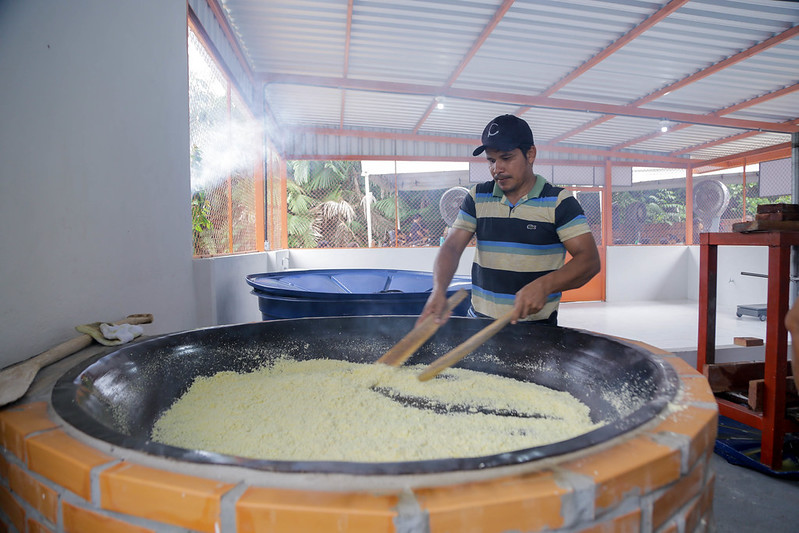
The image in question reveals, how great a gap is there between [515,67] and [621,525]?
234 inches

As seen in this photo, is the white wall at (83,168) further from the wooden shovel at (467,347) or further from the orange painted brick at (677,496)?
the orange painted brick at (677,496)

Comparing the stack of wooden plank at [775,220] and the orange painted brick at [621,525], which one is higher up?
the stack of wooden plank at [775,220]

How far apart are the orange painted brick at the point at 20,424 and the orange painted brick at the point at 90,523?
0.14 m

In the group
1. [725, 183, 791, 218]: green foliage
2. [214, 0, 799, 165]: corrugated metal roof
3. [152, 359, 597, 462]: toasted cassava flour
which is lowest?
[152, 359, 597, 462]: toasted cassava flour

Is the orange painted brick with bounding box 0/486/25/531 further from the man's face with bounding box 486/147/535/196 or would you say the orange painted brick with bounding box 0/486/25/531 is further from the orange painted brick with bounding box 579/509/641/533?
the man's face with bounding box 486/147/535/196

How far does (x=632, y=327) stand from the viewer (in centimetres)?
615

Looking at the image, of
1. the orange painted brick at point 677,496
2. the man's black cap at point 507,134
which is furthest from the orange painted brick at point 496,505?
the man's black cap at point 507,134

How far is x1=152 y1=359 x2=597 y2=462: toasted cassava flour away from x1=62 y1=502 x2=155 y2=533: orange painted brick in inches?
13.4

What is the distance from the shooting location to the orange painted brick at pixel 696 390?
0.80 metres

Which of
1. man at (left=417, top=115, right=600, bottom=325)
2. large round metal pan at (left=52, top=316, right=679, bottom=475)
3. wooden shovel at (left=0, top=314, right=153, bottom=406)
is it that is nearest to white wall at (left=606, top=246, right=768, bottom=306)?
man at (left=417, top=115, right=600, bottom=325)

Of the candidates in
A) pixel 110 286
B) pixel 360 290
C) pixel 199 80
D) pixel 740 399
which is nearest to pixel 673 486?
pixel 110 286

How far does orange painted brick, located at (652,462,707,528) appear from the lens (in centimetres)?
59

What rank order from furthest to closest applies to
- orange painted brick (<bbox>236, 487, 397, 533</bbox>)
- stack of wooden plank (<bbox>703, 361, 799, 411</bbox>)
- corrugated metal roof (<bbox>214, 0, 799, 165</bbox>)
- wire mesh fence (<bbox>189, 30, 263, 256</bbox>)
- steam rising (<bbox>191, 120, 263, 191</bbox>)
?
corrugated metal roof (<bbox>214, 0, 799, 165</bbox>), steam rising (<bbox>191, 120, 263, 191</bbox>), wire mesh fence (<bbox>189, 30, 263, 256</bbox>), stack of wooden plank (<bbox>703, 361, 799, 411</bbox>), orange painted brick (<bbox>236, 487, 397, 533</bbox>)

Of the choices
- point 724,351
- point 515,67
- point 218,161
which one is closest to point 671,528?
point 724,351
